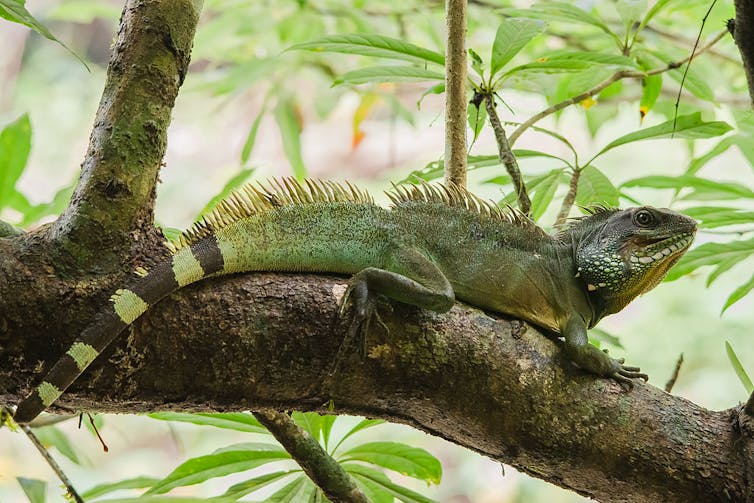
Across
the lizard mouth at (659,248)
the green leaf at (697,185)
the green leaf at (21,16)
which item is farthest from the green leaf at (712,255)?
the green leaf at (21,16)

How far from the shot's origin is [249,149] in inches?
163

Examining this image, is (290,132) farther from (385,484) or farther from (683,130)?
(385,484)

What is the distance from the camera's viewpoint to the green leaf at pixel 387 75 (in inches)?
119

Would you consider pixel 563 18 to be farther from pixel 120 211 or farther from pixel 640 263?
pixel 120 211

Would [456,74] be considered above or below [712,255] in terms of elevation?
below

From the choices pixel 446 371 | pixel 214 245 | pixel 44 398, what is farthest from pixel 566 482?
pixel 44 398

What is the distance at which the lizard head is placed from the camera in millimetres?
2959

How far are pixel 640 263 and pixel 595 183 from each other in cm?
47

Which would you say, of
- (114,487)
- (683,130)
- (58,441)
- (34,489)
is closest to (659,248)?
(683,130)

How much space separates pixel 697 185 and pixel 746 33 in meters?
1.76

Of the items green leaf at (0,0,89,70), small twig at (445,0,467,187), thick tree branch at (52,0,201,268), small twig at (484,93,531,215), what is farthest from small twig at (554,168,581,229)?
green leaf at (0,0,89,70)

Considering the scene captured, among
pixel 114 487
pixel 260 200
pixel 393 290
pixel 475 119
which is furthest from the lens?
pixel 475 119

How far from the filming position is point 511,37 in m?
2.87

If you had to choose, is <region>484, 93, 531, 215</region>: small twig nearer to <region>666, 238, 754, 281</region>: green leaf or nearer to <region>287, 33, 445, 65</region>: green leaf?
<region>287, 33, 445, 65</region>: green leaf
